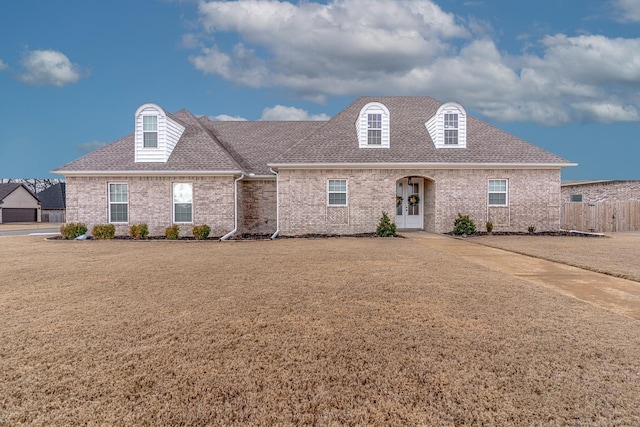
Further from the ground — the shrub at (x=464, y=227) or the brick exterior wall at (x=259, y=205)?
the brick exterior wall at (x=259, y=205)

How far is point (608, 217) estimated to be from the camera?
2017 centimetres

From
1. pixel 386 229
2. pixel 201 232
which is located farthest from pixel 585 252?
pixel 201 232

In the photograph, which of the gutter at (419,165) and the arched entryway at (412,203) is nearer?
the gutter at (419,165)

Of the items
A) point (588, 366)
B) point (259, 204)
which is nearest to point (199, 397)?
point (588, 366)

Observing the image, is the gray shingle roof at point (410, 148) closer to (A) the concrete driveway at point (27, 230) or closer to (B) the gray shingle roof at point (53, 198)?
(A) the concrete driveway at point (27, 230)

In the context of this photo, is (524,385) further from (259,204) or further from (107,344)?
(259,204)

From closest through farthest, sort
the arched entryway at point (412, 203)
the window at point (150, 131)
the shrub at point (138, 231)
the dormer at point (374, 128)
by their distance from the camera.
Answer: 1. the shrub at point (138, 231)
2. the window at point (150, 131)
3. the dormer at point (374, 128)
4. the arched entryway at point (412, 203)

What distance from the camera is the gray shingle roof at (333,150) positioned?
53.2 feet

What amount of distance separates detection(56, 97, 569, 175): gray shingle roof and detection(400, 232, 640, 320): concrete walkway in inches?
247

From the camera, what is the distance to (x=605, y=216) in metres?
20.2

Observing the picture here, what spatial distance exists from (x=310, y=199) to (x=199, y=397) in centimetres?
1372

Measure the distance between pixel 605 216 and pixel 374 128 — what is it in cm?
1409

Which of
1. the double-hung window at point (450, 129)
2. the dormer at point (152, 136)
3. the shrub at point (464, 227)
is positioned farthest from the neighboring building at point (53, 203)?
the shrub at point (464, 227)

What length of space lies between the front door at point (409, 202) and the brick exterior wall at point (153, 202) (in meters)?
7.90
